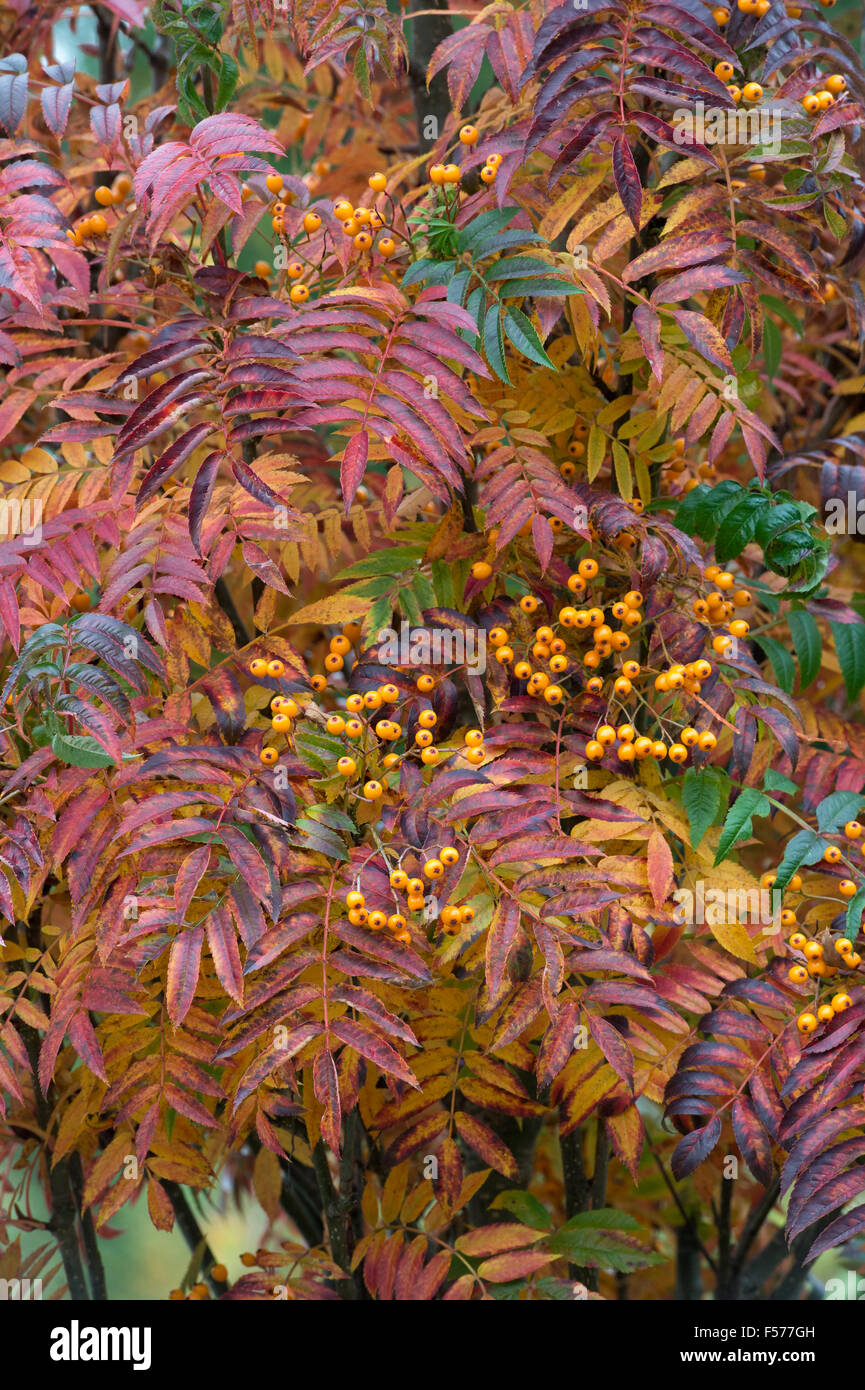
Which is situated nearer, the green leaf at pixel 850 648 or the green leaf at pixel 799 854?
the green leaf at pixel 799 854

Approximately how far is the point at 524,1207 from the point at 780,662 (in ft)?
2.89

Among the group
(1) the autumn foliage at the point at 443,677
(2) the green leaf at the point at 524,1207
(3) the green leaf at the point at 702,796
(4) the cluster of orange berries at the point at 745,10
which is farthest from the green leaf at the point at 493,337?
(2) the green leaf at the point at 524,1207

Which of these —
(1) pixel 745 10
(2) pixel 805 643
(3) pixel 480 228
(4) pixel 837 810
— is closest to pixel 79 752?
(3) pixel 480 228

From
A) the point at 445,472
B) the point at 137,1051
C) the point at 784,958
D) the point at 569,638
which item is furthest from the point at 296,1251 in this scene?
the point at 445,472

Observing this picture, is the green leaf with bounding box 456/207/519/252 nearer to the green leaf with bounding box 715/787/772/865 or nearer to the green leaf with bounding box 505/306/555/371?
the green leaf with bounding box 505/306/555/371

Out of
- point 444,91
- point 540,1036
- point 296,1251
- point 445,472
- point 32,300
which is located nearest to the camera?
point 445,472

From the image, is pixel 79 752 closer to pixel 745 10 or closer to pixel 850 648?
pixel 850 648

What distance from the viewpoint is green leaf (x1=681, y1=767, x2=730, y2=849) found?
152cm

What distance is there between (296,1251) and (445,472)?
1.14m

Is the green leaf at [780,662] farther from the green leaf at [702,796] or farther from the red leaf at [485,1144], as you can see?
the red leaf at [485,1144]

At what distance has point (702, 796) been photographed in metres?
1.55

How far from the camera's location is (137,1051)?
155 cm

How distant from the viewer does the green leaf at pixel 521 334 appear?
1438 mm
